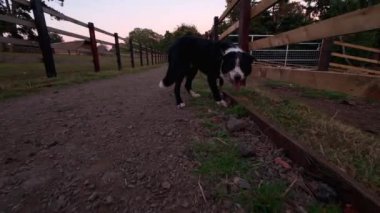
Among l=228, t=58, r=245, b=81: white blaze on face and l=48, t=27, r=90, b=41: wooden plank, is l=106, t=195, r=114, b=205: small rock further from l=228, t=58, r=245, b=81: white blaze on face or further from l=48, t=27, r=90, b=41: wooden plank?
l=48, t=27, r=90, b=41: wooden plank

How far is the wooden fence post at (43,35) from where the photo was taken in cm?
477

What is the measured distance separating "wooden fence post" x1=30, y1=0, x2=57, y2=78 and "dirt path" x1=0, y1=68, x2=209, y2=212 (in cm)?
272

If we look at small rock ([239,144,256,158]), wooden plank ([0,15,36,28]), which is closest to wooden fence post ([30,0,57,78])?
wooden plank ([0,15,36,28])

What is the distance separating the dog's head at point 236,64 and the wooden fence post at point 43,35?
3981mm

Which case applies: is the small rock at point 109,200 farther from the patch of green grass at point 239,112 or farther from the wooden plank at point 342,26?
the wooden plank at point 342,26

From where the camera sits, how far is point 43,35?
4.85 meters

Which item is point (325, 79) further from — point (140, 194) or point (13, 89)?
point (13, 89)

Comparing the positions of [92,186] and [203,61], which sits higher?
[203,61]

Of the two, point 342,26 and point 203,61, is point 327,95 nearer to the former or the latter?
point 203,61

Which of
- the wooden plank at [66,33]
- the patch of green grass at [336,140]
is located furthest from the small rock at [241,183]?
the wooden plank at [66,33]

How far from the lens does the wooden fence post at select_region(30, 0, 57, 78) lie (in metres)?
4.77

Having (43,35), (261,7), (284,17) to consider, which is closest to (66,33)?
(43,35)

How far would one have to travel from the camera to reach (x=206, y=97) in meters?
3.17

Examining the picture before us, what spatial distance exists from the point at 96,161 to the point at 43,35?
15.0ft
